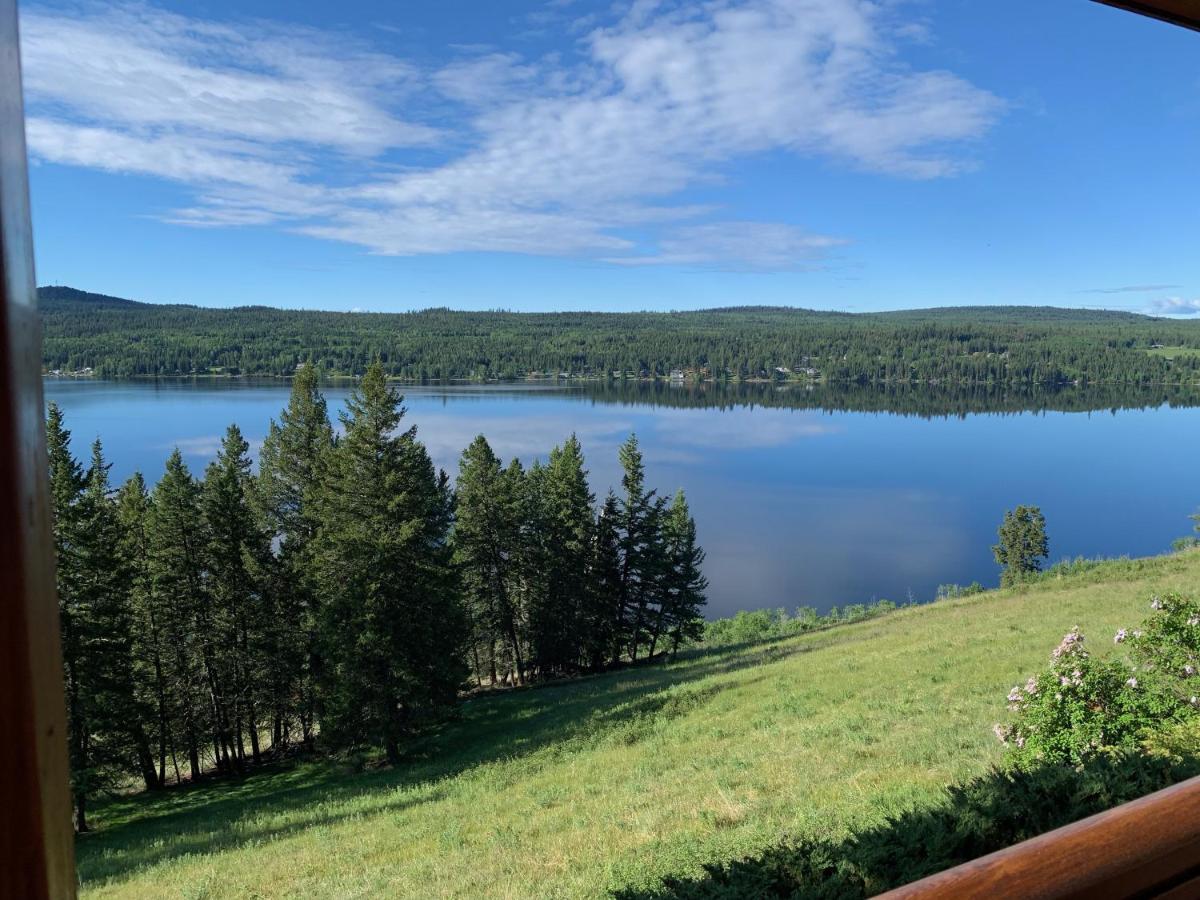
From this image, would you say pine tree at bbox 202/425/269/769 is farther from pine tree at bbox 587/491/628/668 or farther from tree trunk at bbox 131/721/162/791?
pine tree at bbox 587/491/628/668

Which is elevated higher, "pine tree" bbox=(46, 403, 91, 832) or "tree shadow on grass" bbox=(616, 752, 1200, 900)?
"tree shadow on grass" bbox=(616, 752, 1200, 900)

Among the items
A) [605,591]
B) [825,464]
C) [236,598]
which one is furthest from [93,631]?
[825,464]

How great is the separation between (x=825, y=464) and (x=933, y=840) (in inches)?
3514

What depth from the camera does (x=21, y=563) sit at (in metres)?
0.58

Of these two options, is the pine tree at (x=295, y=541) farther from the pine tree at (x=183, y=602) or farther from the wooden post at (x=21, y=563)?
the wooden post at (x=21, y=563)

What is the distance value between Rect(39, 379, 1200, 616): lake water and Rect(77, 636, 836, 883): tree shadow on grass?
7564 mm

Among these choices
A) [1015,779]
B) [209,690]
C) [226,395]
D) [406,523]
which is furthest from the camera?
[226,395]

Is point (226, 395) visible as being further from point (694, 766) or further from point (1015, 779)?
point (1015, 779)

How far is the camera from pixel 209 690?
21266 millimetres

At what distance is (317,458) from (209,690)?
744cm

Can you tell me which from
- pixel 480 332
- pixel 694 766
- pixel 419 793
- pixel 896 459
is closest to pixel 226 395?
pixel 419 793

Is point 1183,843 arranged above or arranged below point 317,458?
above

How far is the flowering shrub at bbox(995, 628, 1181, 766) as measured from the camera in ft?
17.0

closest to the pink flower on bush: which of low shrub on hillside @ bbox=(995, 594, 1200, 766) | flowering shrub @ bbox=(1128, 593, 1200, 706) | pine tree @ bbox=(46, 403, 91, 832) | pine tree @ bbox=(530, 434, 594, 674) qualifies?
low shrub on hillside @ bbox=(995, 594, 1200, 766)
